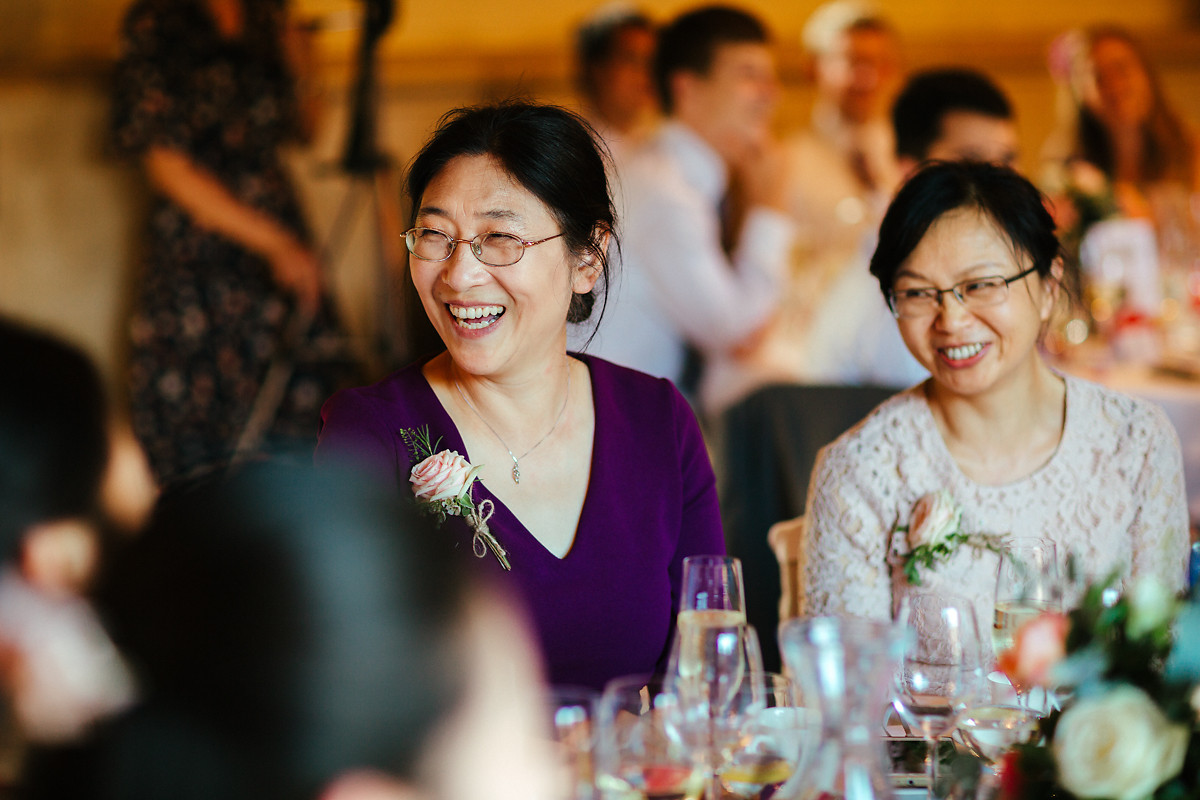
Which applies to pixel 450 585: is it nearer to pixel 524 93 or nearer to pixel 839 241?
pixel 524 93

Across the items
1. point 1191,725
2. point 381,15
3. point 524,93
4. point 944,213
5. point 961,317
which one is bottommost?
point 1191,725

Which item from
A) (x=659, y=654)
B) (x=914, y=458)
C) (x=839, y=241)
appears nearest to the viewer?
(x=659, y=654)

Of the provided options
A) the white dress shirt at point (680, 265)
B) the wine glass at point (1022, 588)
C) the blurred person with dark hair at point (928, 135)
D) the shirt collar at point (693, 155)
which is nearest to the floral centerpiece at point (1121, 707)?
the wine glass at point (1022, 588)

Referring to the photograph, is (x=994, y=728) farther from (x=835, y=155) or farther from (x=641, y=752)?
(x=835, y=155)

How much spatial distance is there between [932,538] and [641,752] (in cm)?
74

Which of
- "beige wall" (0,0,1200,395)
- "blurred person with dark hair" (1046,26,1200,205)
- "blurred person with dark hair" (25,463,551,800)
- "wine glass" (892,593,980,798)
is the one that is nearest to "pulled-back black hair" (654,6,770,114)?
"beige wall" (0,0,1200,395)

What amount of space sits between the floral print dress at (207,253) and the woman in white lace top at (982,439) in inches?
84.0

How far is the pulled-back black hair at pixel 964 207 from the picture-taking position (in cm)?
155

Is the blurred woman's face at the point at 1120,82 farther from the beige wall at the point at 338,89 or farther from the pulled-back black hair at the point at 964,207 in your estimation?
the pulled-back black hair at the point at 964,207

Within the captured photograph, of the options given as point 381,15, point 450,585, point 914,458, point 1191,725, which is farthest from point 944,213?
point 381,15

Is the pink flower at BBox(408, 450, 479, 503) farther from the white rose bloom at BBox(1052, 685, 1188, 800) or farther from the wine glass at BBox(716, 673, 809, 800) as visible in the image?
the white rose bloom at BBox(1052, 685, 1188, 800)

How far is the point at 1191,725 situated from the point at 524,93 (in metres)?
1.14

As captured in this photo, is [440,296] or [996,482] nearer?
[440,296]

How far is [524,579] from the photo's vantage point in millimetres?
1412
